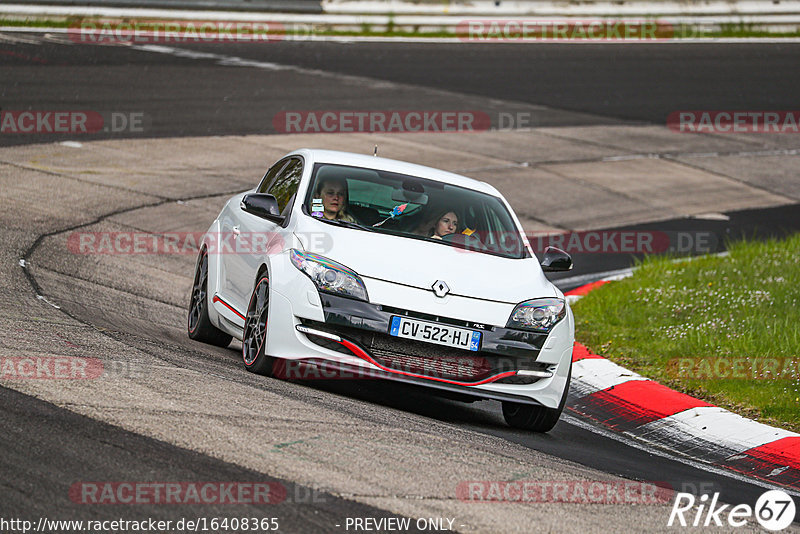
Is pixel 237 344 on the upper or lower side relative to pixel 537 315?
lower

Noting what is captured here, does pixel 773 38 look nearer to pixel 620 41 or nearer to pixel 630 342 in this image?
pixel 620 41

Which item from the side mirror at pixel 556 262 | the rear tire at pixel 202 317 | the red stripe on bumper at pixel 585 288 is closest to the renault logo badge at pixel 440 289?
the side mirror at pixel 556 262

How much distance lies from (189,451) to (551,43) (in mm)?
26536

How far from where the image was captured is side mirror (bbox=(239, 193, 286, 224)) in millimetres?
8117

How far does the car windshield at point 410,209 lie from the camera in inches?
321

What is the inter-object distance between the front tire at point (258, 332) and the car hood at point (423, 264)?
0.43 metres

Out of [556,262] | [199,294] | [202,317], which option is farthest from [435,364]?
[199,294]

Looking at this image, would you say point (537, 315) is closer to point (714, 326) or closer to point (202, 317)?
point (202, 317)

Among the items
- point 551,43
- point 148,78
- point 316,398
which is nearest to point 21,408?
point 316,398

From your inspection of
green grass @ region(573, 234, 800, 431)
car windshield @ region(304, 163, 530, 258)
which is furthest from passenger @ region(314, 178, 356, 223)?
green grass @ region(573, 234, 800, 431)

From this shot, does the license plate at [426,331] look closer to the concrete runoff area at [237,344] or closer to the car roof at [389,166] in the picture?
the concrete runoff area at [237,344]

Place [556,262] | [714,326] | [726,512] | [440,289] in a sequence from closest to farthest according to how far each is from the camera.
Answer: [726,512], [440,289], [556,262], [714,326]

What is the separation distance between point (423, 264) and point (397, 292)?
34 centimetres

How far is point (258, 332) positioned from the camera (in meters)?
7.62
